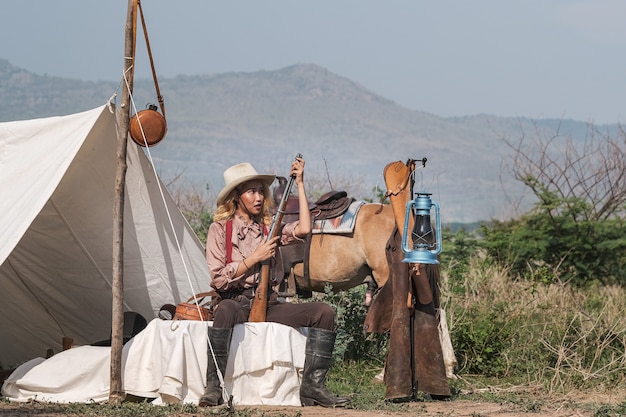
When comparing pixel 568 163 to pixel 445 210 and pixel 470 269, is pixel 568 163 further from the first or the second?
pixel 445 210

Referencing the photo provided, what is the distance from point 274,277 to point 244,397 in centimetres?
74

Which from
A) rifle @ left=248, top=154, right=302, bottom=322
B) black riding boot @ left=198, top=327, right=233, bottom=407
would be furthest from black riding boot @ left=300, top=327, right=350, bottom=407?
black riding boot @ left=198, top=327, right=233, bottom=407

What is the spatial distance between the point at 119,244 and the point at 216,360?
2.92 feet

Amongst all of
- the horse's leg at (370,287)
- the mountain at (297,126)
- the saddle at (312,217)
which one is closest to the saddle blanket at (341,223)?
the saddle at (312,217)

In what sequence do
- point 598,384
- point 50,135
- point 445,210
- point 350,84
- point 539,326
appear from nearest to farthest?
point 50,135
point 598,384
point 539,326
point 445,210
point 350,84

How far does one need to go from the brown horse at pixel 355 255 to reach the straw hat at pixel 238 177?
1.71m

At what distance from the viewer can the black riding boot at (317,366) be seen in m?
6.03

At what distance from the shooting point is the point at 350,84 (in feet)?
360

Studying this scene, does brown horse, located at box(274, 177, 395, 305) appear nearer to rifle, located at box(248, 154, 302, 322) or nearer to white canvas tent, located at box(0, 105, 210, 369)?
white canvas tent, located at box(0, 105, 210, 369)

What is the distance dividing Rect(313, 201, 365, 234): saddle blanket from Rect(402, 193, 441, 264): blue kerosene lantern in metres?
2.00

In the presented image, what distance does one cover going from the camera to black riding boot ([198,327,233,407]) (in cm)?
590

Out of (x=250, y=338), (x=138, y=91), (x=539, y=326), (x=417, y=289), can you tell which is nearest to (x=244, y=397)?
(x=250, y=338)

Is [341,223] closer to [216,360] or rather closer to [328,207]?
[328,207]

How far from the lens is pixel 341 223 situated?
8.09 m
